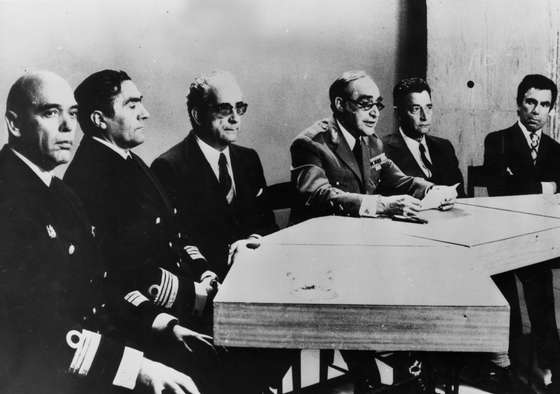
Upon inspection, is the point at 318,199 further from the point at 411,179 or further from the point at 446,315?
the point at 446,315

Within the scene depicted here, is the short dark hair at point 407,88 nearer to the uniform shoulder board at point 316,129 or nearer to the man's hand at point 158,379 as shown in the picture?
the uniform shoulder board at point 316,129

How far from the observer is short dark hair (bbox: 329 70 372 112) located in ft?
9.27

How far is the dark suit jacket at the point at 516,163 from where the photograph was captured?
3066mm

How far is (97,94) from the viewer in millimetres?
2367

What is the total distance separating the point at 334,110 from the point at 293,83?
28 cm

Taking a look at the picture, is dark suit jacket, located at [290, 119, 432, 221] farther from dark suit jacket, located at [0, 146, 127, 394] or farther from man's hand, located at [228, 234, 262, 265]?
dark suit jacket, located at [0, 146, 127, 394]

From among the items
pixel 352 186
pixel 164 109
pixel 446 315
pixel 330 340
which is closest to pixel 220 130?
pixel 164 109

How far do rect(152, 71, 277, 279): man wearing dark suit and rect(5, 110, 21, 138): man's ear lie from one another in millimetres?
553

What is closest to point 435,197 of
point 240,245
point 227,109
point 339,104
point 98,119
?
point 339,104

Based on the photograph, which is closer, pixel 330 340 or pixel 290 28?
pixel 330 340

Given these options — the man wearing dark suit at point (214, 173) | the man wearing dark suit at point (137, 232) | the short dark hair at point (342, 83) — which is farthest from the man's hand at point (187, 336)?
the short dark hair at point (342, 83)

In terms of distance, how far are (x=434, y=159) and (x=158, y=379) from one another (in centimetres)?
183

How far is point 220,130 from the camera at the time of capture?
2.63 meters

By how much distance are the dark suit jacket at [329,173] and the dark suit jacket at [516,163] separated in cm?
63
